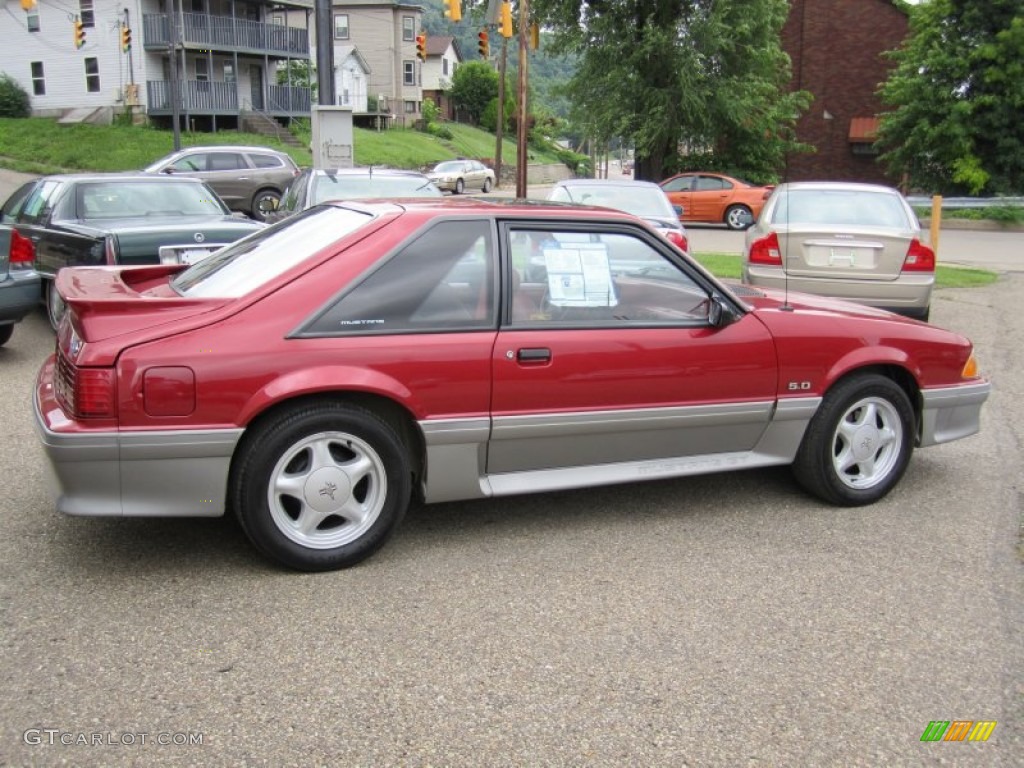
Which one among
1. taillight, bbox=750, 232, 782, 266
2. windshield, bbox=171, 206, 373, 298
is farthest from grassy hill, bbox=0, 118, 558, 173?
windshield, bbox=171, 206, 373, 298

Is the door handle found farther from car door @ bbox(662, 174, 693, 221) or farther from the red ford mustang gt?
car door @ bbox(662, 174, 693, 221)

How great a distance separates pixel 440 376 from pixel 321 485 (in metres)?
0.64

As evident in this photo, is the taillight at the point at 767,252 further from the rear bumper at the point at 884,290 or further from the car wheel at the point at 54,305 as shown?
the car wheel at the point at 54,305

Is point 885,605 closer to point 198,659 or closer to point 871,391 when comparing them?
point 871,391

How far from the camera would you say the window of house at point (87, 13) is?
39.6 m

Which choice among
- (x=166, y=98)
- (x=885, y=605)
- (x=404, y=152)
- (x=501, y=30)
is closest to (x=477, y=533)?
(x=885, y=605)

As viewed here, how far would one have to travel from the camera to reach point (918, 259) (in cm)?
879

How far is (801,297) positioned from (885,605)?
6.61 feet

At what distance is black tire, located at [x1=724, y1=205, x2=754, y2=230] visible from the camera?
2441cm

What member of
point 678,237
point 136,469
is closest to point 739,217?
point 678,237

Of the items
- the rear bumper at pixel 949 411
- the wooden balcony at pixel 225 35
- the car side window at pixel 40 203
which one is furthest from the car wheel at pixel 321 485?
the wooden balcony at pixel 225 35

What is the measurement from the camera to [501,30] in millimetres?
17375

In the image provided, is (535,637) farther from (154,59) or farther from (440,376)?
(154,59)

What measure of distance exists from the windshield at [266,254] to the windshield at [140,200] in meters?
4.92
